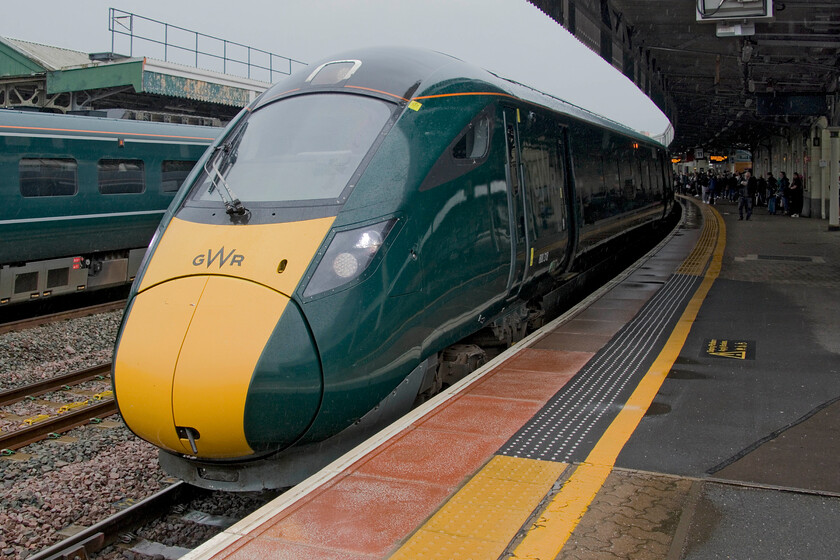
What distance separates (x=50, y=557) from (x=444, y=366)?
310cm

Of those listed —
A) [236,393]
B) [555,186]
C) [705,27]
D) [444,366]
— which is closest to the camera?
[236,393]

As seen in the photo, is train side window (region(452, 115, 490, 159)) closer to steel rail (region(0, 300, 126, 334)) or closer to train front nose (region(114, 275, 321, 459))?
train front nose (region(114, 275, 321, 459))

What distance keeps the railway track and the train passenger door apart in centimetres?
379

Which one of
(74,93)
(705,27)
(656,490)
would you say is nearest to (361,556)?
(656,490)

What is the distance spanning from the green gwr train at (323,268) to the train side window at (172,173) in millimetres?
8958

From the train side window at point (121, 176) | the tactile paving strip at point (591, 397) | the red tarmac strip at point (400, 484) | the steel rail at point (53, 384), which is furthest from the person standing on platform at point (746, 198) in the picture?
the red tarmac strip at point (400, 484)

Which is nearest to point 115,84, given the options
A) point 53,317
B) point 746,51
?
point 53,317

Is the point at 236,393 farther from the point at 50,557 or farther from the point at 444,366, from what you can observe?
the point at 444,366

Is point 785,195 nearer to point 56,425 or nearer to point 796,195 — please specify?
point 796,195

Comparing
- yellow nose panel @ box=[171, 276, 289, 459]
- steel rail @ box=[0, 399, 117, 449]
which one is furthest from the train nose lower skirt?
steel rail @ box=[0, 399, 117, 449]

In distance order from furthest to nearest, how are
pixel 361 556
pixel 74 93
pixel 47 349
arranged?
1. pixel 74 93
2. pixel 47 349
3. pixel 361 556

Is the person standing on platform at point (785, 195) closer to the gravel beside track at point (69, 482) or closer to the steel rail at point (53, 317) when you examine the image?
the steel rail at point (53, 317)

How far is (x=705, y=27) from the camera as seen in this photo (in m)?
16.2

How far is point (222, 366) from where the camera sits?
4.29 metres
